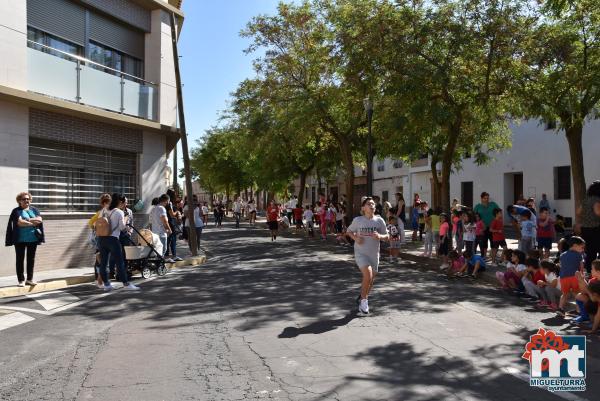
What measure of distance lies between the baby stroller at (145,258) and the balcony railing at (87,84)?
14.5 feet

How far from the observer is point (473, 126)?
17.4m

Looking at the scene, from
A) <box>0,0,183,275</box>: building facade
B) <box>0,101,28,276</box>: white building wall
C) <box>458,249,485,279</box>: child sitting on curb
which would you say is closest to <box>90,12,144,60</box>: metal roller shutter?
<box>0,0,183,275</box>: building facade

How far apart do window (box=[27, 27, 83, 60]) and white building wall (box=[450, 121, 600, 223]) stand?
19725mm

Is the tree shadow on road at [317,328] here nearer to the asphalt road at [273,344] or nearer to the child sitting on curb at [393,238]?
the asphalt road at [273,344]

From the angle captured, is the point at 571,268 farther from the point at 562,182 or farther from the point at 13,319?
the point at 562,182

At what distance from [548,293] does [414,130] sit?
7.55 meters

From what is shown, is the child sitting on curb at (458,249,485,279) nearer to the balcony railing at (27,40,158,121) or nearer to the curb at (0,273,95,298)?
the curb at (0,273,95,298)

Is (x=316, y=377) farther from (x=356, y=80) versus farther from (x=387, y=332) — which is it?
(x=356, y=80)

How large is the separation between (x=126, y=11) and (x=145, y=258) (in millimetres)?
8216

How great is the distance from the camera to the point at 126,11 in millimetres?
15641

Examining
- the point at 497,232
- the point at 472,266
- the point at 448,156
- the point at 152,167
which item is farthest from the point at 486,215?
the point at 152,167

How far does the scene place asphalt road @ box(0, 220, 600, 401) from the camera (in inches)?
177

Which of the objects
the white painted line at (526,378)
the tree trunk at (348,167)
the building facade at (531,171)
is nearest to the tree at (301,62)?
the tree trunk at (348,167)

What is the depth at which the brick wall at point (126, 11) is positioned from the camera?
14770mm
